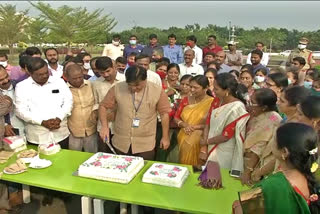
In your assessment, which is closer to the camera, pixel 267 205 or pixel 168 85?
pixel 267 205

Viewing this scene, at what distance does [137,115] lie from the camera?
Result: 2951 millimetres

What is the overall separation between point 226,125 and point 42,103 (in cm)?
187

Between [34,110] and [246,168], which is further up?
[34,110]

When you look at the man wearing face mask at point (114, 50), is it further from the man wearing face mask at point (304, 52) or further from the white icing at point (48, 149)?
the white icing at point (48, 149)

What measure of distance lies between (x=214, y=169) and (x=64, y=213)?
5.63 feet

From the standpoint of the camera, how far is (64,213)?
3.10m

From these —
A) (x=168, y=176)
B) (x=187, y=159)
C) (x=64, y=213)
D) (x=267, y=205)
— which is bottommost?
(x=64, y=213)

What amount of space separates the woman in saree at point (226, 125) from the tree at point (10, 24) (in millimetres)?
26979

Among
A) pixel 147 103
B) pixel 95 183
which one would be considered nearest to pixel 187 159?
pixel 147 103

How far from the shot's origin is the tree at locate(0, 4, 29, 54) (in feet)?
84.0

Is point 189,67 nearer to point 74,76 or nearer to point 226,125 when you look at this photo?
point 74,76

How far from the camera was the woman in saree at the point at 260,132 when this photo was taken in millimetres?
2334

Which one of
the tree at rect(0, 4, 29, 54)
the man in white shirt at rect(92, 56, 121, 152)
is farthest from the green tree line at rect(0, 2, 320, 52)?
the man in white shirt at rect(92, 56, 121, 152)

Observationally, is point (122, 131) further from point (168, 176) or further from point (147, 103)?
point (168, 176)
